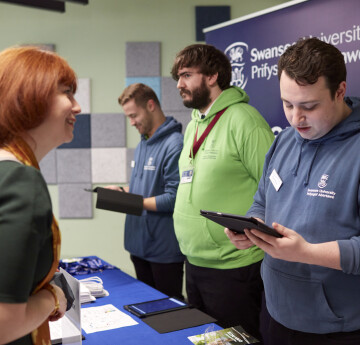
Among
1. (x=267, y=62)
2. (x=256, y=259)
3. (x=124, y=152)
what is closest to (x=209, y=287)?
(x=256, y=259)

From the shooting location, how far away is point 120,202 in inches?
102

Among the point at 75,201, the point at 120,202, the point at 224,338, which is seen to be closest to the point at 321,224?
the point at 224,338

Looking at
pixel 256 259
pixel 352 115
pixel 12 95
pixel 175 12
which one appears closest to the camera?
pixel 12 95

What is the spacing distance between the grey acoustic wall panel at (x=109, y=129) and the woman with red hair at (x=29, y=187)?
3.27 meters

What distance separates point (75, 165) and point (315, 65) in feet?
10.7

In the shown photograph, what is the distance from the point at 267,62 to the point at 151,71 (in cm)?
173

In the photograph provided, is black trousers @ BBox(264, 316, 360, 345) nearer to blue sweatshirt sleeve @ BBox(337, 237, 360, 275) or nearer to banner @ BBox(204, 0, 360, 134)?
blue sweatshirt sleeve @ BBox(337, 237, 360, 275)

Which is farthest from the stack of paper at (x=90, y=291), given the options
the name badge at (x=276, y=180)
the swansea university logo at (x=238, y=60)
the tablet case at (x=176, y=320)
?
the swansea university logo at (x=238, y=60)

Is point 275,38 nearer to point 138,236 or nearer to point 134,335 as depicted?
point 138,236

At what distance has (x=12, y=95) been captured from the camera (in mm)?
917

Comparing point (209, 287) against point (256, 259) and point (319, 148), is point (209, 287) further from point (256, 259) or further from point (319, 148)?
point (319, 148)

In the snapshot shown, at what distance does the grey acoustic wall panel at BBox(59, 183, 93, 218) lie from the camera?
4.36 m

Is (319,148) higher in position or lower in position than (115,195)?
higher

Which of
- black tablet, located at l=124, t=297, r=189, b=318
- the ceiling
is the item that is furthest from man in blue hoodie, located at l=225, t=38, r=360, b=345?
the ceiling
